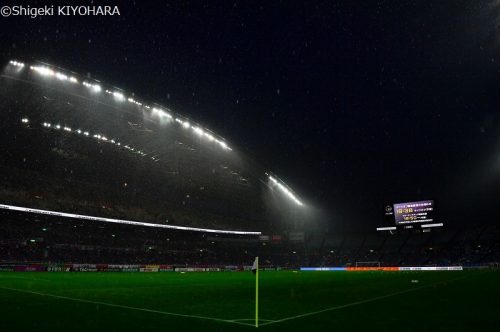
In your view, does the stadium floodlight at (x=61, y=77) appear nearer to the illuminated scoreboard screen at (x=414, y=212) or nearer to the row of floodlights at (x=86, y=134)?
the row of floodlights at (x=86, y=134)

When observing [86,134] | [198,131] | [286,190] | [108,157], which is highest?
[198,131]

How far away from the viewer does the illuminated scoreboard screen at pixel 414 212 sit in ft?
181

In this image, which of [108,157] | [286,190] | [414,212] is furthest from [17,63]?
[286,190]

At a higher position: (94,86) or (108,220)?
(94,86)

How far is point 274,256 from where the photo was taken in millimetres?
85000

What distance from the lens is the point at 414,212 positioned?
56.5m

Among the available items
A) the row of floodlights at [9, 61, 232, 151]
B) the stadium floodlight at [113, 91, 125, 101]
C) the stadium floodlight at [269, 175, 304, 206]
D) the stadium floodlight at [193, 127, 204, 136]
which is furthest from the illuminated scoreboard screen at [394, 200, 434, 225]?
the stadium floodlight at [113, 91, 125, 101]

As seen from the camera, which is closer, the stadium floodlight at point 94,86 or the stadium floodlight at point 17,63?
the stadium floodlight at point 17,63

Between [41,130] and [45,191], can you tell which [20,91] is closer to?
[41,130]

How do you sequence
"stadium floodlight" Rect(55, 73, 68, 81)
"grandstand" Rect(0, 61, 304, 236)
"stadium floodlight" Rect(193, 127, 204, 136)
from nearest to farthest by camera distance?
"stadium floodlight" Rect(55, 73, 68, 81) → "grandstand" Rect(0, 61, 304, 236) → "stadium floodlight" Rect(193, 127, 204, 136)

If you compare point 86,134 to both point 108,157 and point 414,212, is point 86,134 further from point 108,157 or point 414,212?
point 414,212

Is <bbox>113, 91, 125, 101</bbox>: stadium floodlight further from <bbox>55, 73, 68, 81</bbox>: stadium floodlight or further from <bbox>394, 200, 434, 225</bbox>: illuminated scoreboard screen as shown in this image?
<bbox>394, 200, 434, 225</bbox>: illuminated scoreboard screen

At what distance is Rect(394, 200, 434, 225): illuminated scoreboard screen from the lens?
55219 millimetres

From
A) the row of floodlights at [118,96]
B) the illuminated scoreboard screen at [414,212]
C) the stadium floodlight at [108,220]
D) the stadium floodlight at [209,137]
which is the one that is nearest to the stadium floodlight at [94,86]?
the row of floodlights at [118,96]
